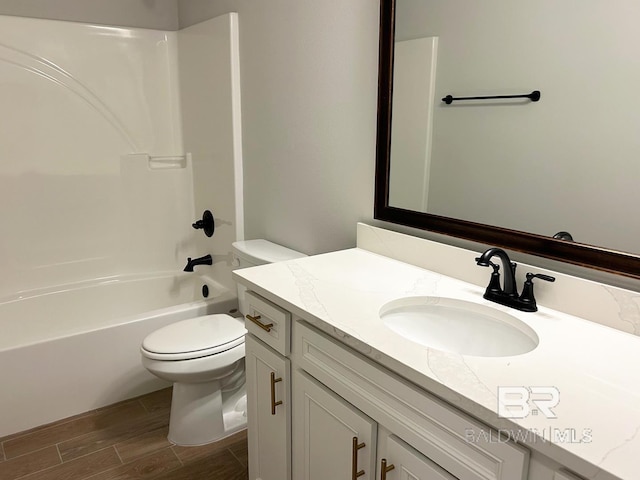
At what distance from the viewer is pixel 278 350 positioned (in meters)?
1.43

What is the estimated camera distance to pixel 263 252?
222 cm

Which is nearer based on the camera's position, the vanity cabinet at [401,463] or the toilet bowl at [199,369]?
the vanity cabinet at [401,463]

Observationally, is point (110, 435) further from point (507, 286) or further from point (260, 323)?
point (507, 286)

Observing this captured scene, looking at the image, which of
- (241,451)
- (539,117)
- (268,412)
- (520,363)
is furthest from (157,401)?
(539,117)

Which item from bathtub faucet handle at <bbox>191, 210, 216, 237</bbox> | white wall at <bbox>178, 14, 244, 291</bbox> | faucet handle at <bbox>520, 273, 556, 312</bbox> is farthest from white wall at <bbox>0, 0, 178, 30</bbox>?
faucet handle at <bbox>520, 273, 556, 312</bbox>

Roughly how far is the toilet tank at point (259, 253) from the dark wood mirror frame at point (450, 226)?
53 cm

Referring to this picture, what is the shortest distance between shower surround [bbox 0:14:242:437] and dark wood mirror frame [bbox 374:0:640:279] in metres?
1.03

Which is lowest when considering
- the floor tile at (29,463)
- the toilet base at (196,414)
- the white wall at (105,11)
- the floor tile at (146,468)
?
the floor tile at (29,463)

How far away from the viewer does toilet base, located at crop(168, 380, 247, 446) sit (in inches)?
82.1

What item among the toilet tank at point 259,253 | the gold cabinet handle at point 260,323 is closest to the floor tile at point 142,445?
the toilet tank at point 259,253

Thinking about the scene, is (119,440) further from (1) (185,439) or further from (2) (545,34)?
(2) (545,34)

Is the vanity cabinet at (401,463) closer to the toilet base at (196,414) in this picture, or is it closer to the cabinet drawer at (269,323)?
the cabinet drawer at (269,323)

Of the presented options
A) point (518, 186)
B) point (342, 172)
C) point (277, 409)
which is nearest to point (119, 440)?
point (277, 409)

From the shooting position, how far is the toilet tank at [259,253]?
7.00 ft
